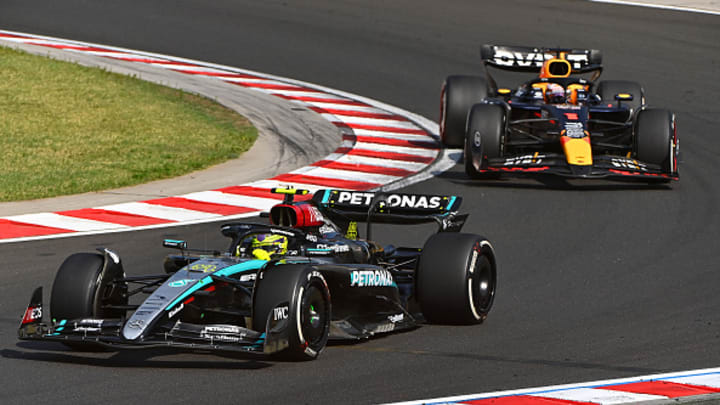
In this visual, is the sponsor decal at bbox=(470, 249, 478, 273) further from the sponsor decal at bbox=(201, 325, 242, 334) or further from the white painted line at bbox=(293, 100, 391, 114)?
the white painted line at bbox=(293, 100, 391, 114)

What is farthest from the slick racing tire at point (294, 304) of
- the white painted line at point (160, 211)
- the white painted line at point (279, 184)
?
the white painted line at point (279, 184)

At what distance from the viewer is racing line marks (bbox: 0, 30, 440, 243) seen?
Result: 46.2 feet

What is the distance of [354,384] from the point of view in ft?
26.5

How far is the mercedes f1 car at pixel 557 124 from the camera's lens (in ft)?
53.1

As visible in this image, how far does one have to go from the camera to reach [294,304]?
828 cm

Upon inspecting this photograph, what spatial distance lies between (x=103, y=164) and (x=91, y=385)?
9619 mm

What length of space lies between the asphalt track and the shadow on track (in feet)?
0.09

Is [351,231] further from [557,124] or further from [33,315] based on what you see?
[557,124]

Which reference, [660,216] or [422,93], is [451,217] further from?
[422,93]

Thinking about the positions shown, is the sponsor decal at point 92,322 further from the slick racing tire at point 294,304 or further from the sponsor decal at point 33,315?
the slick racing tire at point 294,304

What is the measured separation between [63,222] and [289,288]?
20.9ft

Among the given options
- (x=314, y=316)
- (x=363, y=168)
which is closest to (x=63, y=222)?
(x=363, y=168)

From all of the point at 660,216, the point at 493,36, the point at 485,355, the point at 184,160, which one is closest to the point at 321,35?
the point at 493,36

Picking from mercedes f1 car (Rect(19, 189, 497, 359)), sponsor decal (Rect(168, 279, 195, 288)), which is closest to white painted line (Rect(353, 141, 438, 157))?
mercedes f1 car (Rect(19, 189, 497, 359))
